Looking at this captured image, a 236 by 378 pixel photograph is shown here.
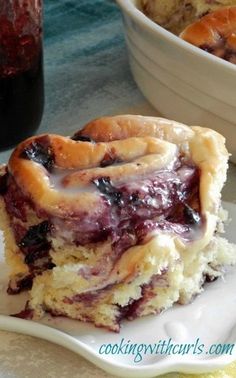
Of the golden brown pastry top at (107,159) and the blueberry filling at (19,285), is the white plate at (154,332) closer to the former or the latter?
the blueberry filling at (19,285)

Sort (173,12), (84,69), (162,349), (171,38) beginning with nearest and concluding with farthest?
(162,349) → (171,38) → (173,12) → (84,69)

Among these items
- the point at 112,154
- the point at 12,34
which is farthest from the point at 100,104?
the point at 112,154

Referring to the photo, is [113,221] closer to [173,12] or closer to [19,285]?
[19,285]

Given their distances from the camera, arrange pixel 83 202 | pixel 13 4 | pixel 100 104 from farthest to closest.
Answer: pixel 100 104, pixel 13 4, pixel 83 202

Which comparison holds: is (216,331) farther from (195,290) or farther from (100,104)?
(100,104)

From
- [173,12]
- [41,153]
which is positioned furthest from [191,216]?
[173,12]

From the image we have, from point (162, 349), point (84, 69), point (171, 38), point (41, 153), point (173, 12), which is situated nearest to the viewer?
point (162, 349)
